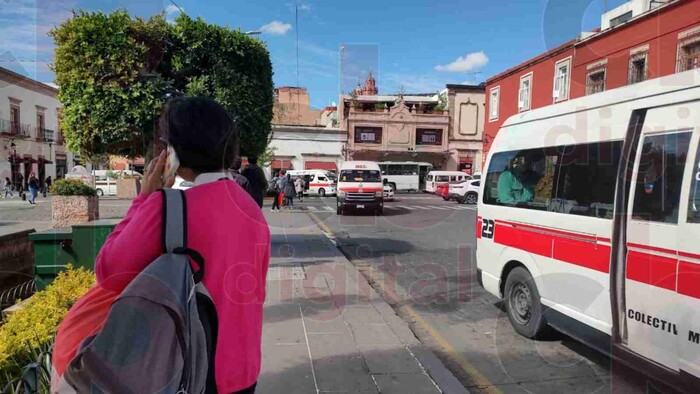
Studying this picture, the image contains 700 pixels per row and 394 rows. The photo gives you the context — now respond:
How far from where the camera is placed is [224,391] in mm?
1416

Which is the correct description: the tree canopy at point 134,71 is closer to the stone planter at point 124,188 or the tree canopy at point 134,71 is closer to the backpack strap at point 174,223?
the backpack strap at point 174,223

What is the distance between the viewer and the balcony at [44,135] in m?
32.7

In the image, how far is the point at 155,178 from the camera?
1.44 metres

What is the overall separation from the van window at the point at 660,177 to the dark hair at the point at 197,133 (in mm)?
2937

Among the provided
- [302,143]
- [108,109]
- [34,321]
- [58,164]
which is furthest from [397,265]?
[58,164]

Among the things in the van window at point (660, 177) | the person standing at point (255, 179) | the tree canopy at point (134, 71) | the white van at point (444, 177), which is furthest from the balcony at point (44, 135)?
the van window at point (660, 177)

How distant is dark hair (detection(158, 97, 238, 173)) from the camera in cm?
141

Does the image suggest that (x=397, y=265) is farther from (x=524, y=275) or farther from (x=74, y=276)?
(x=74, y=276)

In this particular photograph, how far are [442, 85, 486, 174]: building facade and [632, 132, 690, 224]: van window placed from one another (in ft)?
128

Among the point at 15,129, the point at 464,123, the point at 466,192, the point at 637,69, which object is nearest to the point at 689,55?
the point at 637,69

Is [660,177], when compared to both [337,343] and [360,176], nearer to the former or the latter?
[337,343]

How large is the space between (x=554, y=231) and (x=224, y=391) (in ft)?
11.1

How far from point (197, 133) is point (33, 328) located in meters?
2.06

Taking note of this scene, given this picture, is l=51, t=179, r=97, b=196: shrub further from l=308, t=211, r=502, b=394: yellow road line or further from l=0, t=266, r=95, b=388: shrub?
l=308, t=211, r=502, b=394: yellow road line
